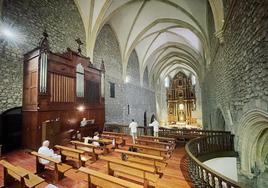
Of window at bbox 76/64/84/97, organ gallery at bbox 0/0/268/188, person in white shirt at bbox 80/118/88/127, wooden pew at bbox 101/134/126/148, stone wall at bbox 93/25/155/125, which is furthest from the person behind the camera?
stone wall at bbox 93/25/155/125

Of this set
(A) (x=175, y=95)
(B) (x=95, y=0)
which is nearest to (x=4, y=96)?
(B) (x=95, y=0)

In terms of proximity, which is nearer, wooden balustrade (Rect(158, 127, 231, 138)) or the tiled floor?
the tiled floor

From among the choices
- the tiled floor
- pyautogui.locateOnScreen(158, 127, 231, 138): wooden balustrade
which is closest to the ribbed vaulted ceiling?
pyautogui.locateOnScreen(158, 127, 231, 138): wooden balustrade

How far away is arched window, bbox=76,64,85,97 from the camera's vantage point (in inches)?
274

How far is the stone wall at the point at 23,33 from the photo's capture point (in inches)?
198

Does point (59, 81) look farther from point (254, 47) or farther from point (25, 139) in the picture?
→ point (254, 47)

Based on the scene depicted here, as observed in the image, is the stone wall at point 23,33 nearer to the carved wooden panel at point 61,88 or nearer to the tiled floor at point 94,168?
the carved wooden panel at point 61,88

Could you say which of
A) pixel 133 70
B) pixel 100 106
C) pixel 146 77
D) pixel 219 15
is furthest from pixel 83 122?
pixel 146 77

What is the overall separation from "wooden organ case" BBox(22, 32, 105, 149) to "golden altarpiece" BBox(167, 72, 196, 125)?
24049 millimetres

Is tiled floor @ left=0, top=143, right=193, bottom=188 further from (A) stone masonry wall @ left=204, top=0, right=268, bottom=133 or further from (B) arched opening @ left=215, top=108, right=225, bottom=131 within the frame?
(B) arched opening @ left=215, top=108, right=225, bottom=131

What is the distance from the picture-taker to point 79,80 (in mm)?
7109

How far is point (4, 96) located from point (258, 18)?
7033 millimetres

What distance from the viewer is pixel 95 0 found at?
8.56m

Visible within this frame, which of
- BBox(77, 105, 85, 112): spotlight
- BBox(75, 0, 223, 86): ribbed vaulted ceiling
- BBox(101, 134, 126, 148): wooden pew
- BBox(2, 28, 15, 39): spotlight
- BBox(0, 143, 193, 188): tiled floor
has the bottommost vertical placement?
BBox(0, 143, 193, 188): tiled floor
